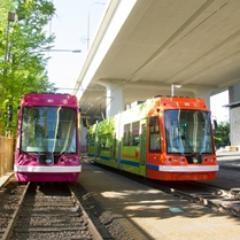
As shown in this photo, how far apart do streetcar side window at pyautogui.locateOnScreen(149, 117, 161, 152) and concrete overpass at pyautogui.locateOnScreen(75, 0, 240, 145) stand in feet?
29.2

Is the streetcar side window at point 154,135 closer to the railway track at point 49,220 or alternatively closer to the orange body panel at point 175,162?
the orange body panel at point 175,162

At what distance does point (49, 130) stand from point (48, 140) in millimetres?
352

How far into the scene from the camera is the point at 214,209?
13.8 meters

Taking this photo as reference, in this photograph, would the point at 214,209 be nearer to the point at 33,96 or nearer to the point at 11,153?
the point at 33,96

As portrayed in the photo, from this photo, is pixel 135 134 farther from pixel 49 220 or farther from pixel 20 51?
pixel 49 220

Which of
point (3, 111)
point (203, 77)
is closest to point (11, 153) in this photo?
point (3, 111)

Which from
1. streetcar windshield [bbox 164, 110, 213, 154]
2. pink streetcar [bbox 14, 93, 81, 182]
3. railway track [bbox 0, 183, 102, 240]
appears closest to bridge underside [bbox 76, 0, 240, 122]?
streetcar windshield [bbox 164, 110, 213, 154]

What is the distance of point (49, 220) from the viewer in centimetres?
1191

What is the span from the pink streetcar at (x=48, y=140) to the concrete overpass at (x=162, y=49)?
10.9 metres

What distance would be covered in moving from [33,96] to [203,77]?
3688cm

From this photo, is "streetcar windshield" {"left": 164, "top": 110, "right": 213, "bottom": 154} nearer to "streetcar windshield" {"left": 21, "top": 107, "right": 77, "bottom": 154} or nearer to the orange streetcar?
the orange streetcar

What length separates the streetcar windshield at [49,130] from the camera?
59.1 feet

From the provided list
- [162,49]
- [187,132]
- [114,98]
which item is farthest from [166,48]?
[187,132]

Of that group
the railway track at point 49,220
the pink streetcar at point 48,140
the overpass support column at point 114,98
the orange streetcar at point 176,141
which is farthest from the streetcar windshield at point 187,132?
the overpass support column at point 114,98
